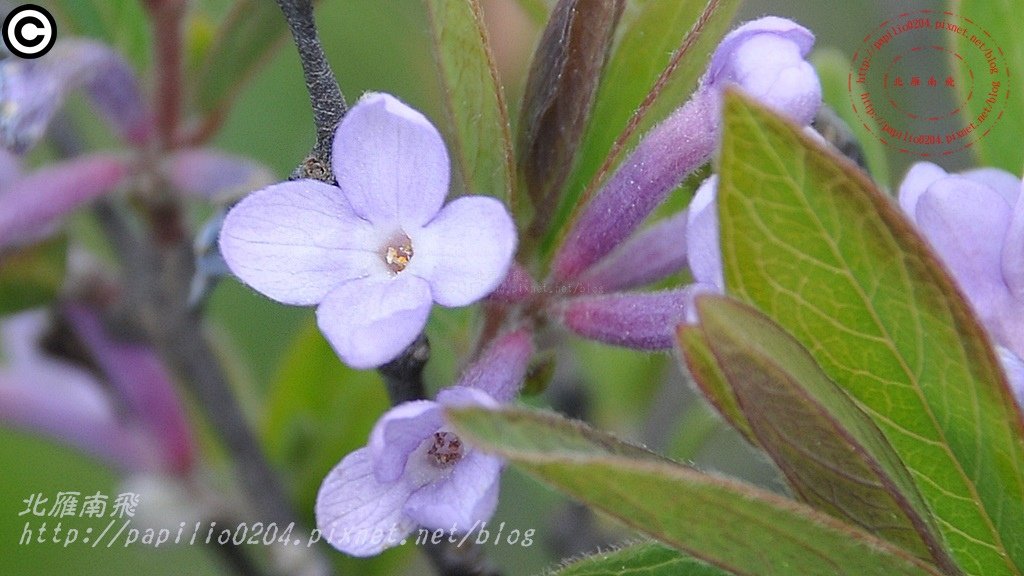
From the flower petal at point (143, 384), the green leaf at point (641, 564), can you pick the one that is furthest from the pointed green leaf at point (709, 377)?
→ the flower petal at point (143, 384)

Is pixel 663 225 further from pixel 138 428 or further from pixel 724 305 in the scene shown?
pixel 138 428

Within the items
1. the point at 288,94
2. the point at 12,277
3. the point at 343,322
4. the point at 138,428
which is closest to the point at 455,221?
the point at 343,322

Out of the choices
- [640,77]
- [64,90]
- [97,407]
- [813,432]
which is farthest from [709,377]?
[97,407]

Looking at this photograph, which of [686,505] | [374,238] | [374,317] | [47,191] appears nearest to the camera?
[686,505]

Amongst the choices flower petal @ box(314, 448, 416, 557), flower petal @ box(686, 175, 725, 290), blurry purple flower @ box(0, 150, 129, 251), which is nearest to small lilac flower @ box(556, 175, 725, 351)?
flower petal @ box(686, 175, 725, 290)

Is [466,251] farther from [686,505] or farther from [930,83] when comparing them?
[930,83]

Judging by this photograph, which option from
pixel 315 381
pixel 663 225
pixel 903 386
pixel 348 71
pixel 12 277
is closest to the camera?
pixel 903 386

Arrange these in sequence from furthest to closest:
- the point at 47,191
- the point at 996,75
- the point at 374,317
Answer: the point at 47,191 < the point at 996,75 < the point at 374,317
